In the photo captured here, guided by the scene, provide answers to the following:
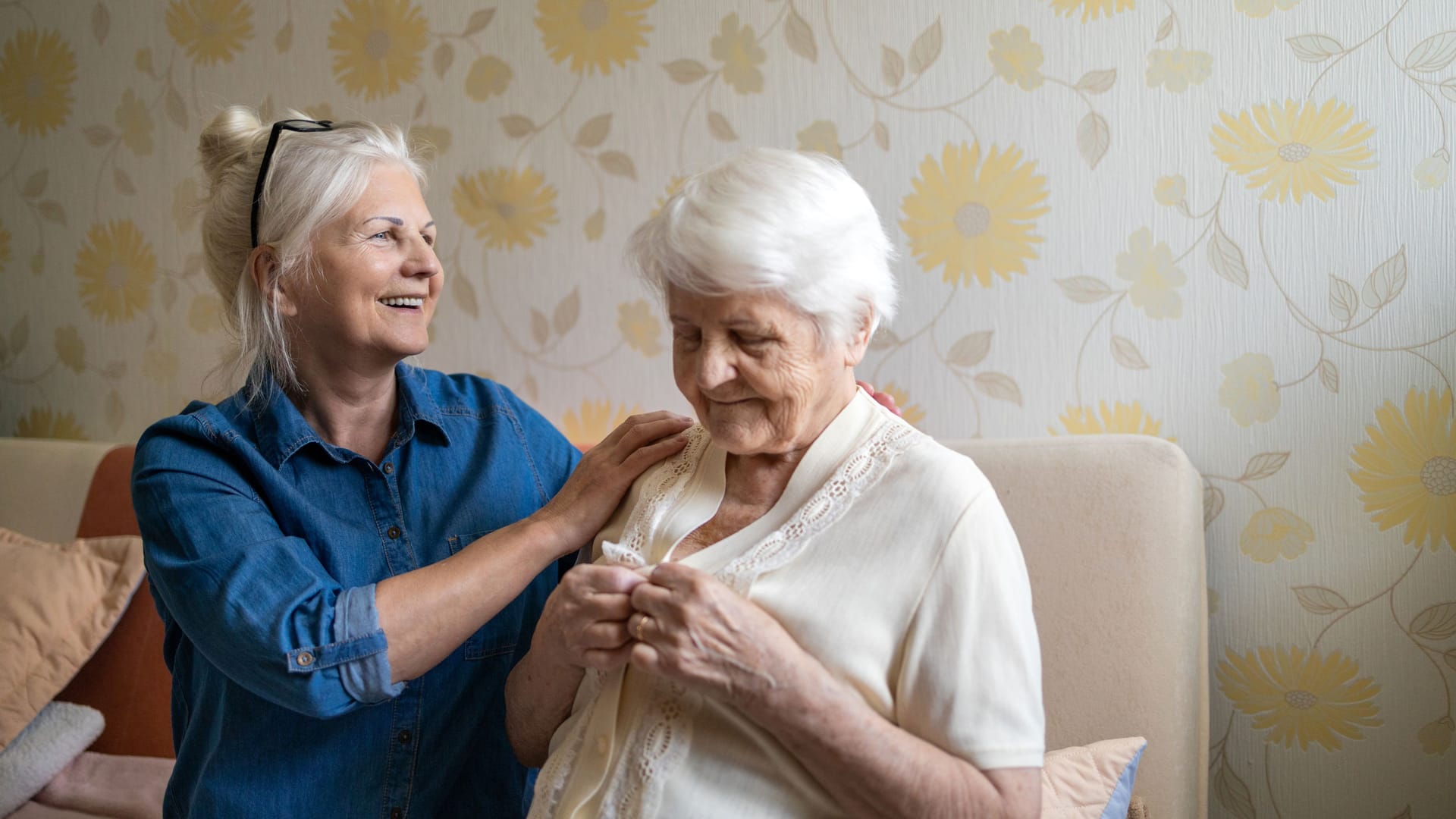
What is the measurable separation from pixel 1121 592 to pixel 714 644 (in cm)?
80

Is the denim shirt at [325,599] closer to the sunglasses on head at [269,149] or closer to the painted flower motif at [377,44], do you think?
the sunglasses on head at [269,149]

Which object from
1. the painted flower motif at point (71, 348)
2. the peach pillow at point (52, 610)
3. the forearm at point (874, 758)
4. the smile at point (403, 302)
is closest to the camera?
the forearm at point (874, 758)

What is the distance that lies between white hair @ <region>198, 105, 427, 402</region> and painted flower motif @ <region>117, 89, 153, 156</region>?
3.65 feet

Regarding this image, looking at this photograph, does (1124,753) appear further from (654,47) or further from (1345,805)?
(654,47)

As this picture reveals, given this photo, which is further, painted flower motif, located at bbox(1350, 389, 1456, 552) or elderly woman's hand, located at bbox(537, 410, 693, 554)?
painted flower motif, located at bbox(1350, 389, 1456, 552)

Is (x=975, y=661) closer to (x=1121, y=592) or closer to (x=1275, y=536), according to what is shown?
(x=1121, y=592)

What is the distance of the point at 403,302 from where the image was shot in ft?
4.89

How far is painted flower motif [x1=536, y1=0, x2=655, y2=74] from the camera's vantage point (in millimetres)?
2014

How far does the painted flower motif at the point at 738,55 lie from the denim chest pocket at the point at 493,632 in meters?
0.95

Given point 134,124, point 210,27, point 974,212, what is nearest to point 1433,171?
point 974,212

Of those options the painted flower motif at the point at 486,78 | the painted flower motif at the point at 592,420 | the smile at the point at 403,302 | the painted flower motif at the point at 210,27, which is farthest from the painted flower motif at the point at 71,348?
the smile at the point at 403,302

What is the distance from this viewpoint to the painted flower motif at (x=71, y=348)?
2.60m

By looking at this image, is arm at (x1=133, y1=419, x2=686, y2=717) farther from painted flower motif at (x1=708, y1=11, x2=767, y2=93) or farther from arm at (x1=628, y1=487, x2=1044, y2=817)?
painted flower motif at (x1=708, y1=11, x2=767, y2=93)

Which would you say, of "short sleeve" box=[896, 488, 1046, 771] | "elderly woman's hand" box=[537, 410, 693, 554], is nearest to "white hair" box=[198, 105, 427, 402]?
"elderly woman's hand" box=[537, 410, 693, 554]
